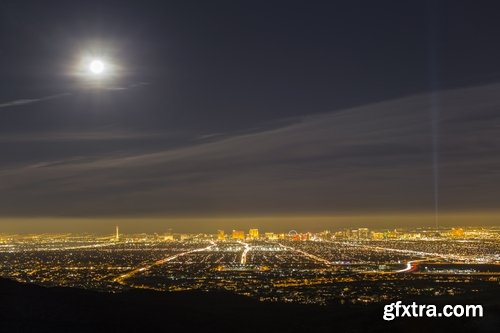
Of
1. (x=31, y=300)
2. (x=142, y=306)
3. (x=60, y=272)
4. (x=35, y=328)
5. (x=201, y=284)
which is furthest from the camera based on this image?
(x=60, y=272)

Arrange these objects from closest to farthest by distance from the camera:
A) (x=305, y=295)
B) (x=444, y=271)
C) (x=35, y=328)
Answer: (x=35, y=328), (x=305, y=295), (x=444, y=271)

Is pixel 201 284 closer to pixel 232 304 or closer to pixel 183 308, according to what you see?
pixel 232 304

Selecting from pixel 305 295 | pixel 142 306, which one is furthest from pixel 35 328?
pixel 305 295

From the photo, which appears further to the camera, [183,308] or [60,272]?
[60,272]

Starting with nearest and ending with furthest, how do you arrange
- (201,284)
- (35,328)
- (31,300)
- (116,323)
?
(35,328)
(116,323)
(31,300)
(201,284)

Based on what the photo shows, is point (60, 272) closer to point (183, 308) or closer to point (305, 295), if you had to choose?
point (305, 295)

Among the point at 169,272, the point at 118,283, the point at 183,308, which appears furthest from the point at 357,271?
the point at 183,308
